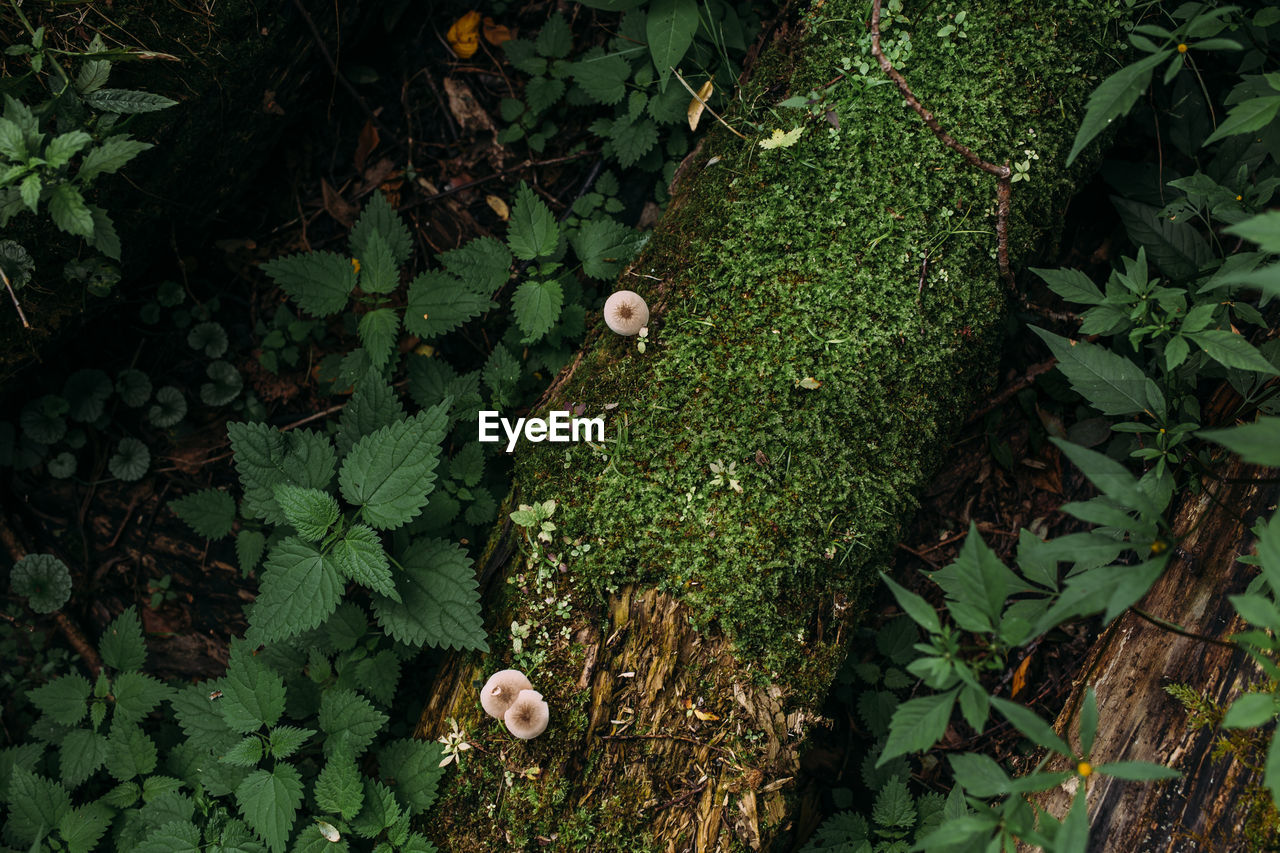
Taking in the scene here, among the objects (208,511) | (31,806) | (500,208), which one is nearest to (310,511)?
(208,511)

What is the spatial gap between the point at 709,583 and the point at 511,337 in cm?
181

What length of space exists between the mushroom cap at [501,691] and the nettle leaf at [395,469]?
70 centimetres

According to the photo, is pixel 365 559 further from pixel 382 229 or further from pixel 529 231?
pixel 382 229

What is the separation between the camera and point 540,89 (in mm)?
4211

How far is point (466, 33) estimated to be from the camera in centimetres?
441

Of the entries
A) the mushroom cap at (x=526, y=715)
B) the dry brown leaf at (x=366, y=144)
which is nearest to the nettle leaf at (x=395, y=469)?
the mushroom cap at (x=526, y=715)

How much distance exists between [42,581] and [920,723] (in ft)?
14.3

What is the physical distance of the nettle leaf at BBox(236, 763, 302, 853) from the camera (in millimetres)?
2875

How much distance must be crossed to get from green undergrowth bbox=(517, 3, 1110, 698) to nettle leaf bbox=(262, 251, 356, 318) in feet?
4.55

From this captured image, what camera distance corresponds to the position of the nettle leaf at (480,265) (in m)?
3.72

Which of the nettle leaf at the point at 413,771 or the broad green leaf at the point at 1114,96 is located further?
the nettle leaf at the point at 413,771

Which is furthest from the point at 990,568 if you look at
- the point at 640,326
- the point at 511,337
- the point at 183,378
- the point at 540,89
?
the point at 183,378

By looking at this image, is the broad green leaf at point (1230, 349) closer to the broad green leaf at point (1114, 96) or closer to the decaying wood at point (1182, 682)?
the decaying wood at point (1182, 682)

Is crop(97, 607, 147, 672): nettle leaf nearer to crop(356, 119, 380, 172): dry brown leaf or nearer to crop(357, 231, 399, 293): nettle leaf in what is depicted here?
crop(357, 231, 399, 293): nettle leaf
